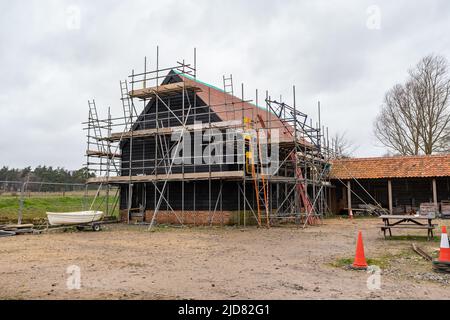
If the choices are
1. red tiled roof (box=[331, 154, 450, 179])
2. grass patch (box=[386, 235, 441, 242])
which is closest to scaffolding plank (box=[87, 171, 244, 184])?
grass patch (box=[386, 235, 441, 242])

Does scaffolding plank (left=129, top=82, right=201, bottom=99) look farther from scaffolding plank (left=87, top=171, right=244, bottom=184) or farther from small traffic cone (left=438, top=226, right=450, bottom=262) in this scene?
small traffic cone (left=438, top=226, right=450, bottom=262)

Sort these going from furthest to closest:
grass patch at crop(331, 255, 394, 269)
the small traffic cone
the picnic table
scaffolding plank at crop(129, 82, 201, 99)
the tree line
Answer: the tree line < scaffolding plank at crop(129, 82, 201, 99) < the picnic table < grass patch at crop(331, 255, 394, 269) < the small traffic cone

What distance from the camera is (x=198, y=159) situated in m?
19.2

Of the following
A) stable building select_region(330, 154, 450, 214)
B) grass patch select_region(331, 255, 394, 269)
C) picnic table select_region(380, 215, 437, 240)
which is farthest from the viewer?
stable building select_region(330, 154, 450, 214)

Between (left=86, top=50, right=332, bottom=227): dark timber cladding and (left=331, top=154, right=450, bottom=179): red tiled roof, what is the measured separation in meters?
5.59

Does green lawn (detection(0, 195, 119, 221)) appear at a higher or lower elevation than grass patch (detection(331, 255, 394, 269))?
higher

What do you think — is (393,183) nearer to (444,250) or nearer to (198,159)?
(198,159)

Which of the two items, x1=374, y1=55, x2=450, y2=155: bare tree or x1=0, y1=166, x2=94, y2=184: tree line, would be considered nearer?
x1=374, y1=55, x2=450, y2=155: bare tree

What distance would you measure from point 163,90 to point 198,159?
395 centimetres

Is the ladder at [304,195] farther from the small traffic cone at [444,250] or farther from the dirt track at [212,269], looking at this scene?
the small traffic cone at [444,250]

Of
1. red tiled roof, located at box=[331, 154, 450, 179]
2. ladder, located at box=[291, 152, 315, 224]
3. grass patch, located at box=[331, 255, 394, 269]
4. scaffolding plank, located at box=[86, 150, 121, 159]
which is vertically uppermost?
scaffolding plank, located at box=[86, 150, 121, 159]

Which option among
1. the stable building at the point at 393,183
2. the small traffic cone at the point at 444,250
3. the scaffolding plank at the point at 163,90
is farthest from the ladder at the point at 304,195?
the small traffic cone at the point at 444,250

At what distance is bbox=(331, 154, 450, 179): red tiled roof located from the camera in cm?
2386

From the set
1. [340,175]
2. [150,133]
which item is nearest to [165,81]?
[150,133]
